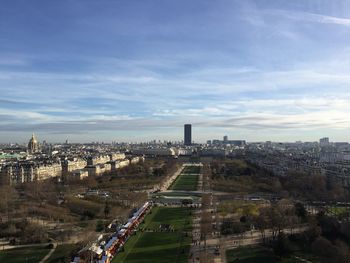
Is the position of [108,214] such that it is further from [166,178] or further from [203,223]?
[166,178]

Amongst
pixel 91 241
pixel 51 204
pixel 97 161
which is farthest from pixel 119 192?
pixel 97 161

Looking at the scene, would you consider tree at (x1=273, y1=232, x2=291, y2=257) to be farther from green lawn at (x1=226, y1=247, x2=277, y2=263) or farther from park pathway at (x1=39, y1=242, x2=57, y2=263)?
park pathway at (x1=39, y1=242, x2=57, y2=263)

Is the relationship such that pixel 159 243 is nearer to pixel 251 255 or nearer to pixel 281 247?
pixel 251 255

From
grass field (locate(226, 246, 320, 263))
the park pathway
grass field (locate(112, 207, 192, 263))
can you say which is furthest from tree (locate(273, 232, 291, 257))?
the park pathway

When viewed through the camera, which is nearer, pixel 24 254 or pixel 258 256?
pixel 258 256

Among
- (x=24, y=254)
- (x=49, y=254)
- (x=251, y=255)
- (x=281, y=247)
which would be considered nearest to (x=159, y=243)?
(x=251, y=255)

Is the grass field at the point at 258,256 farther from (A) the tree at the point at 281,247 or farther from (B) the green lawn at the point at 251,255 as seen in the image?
(A) the tree at the point at 281,247

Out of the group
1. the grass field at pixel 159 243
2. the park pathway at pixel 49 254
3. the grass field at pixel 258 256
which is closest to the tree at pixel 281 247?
the grass field at pixel 258 256
